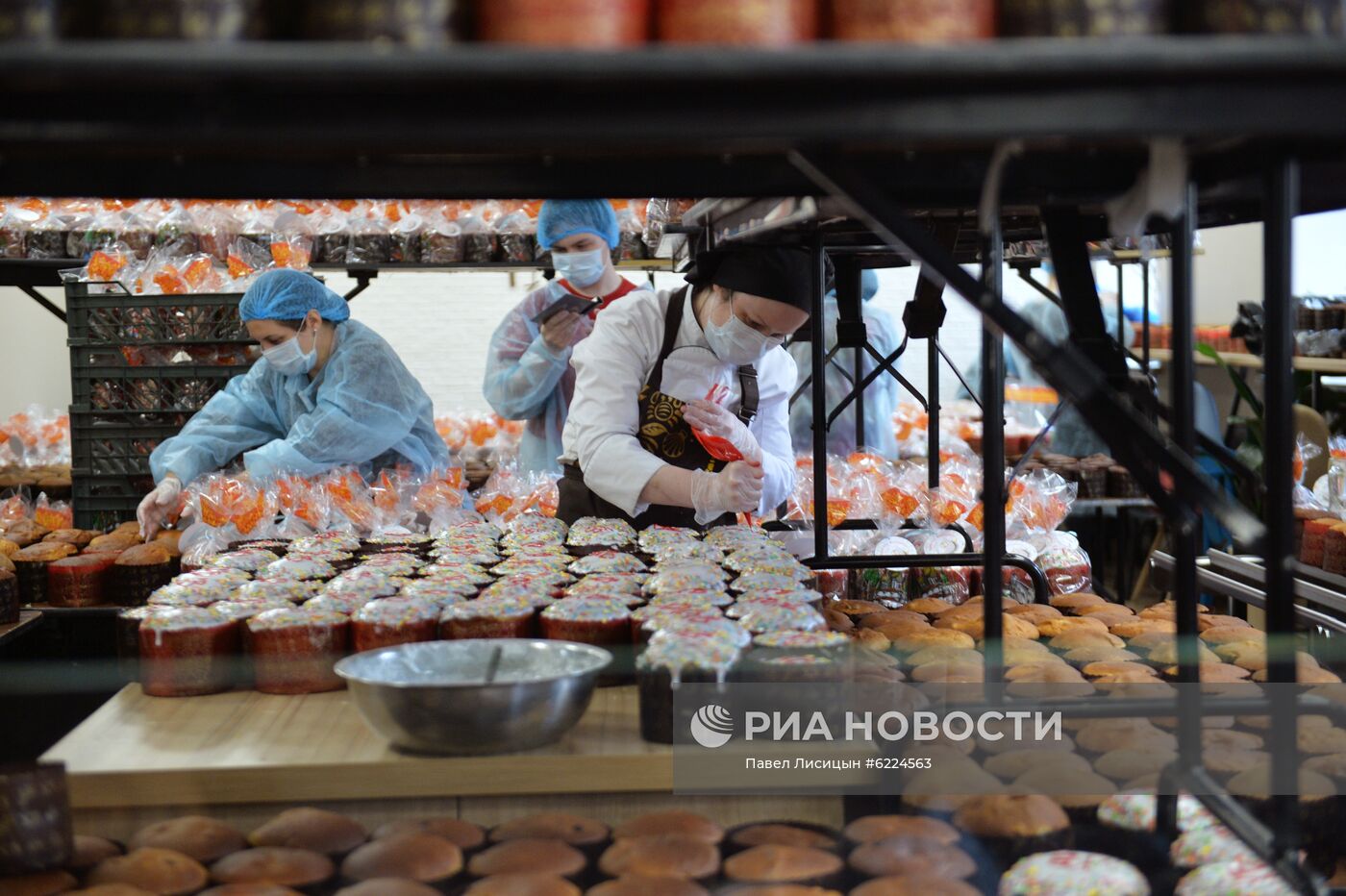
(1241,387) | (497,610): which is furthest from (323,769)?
(1241,387)

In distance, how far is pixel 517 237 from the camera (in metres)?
4.63

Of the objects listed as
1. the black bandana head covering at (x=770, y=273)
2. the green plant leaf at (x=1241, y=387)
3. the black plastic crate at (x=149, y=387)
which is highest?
the black bandana head covering at (x=770, y=273)

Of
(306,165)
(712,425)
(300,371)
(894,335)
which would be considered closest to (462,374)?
(894,335)

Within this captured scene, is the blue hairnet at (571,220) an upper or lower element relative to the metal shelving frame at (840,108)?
upper

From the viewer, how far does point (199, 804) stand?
1.61 m

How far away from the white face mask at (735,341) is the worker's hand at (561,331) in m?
1.16

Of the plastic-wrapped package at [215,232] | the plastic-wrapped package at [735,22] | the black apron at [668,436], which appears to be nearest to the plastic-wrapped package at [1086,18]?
the plastic-wrapped package at [735,22]

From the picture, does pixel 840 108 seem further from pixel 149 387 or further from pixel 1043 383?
pixel 1043 383

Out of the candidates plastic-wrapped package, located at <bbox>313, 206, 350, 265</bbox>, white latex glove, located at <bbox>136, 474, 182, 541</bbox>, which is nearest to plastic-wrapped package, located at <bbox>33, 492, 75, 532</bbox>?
white latex glove, located at <bbox>136, 474, 182, 541</bbox>

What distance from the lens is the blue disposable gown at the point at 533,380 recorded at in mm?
4457

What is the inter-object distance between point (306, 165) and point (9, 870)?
954mm

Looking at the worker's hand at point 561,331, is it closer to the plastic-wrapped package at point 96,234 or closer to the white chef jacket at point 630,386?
the white chef jacket at point 630,386

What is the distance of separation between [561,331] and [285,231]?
1.10 meters

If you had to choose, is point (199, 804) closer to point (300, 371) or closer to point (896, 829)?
point (896, 829)
